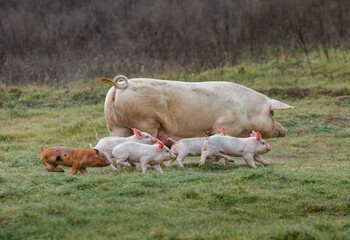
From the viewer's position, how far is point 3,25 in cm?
2511

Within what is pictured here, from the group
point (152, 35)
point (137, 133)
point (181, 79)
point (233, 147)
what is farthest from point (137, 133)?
point (152, 35)

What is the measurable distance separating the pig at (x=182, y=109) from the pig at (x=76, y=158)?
177 cm

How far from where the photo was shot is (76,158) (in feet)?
24.3

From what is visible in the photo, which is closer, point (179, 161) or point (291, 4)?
point (179, 161)

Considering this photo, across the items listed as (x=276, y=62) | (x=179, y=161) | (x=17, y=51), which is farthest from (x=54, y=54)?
(x=179, y=161)

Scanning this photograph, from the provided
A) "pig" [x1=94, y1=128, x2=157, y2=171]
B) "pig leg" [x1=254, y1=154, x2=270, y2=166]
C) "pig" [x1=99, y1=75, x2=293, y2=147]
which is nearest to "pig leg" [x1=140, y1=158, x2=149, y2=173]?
"pig" [x1=94, y1=128, x2=157, y2=171]

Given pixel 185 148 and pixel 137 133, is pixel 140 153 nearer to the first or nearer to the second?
pixel 137 133

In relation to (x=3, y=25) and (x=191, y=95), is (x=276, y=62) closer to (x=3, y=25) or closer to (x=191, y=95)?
(x=191, y=95)

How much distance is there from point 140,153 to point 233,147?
4.68 ft

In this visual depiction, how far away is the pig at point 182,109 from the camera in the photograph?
9.12 m

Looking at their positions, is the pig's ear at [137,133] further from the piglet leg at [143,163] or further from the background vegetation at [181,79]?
the background vegetation at [181,79]

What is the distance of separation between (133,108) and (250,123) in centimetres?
215

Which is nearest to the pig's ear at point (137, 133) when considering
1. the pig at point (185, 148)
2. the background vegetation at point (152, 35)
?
the pig at point (185, 148)

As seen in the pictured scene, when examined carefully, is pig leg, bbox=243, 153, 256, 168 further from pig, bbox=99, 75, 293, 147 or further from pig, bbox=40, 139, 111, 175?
pig, bbox=40, 139, 111, 175
